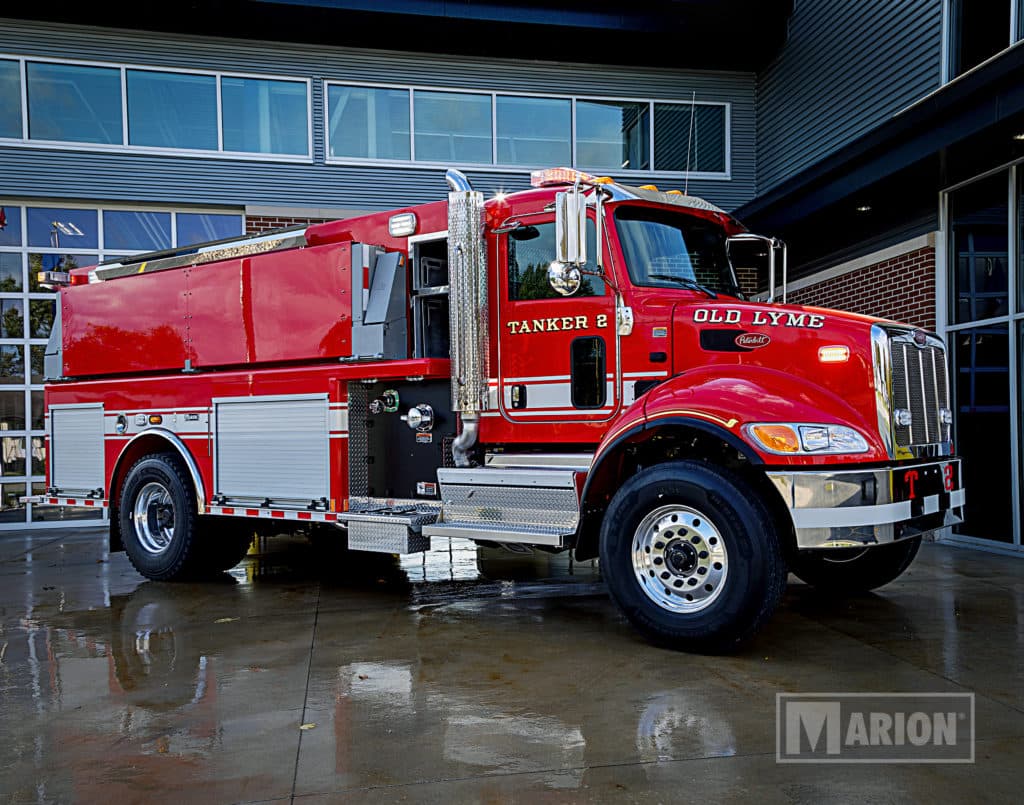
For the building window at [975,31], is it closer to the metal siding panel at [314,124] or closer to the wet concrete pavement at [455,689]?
the metal siding panel at [314,124]

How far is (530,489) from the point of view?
6.54 metres

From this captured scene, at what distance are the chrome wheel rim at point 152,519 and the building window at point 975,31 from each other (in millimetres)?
9945

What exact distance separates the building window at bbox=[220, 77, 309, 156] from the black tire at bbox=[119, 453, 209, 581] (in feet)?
21.0

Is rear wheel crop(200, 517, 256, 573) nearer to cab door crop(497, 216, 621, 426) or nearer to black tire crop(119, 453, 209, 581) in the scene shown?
black tire crop(119, 453, 209, 581)

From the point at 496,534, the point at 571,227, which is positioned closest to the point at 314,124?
the point at 571,227

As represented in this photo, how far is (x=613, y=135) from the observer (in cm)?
1508

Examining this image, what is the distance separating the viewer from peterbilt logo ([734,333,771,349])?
6.01 meters

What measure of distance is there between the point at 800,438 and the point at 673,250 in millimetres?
2001

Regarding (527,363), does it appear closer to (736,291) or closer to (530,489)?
(530,489)

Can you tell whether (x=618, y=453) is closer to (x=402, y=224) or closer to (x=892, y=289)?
(x=402, y=224)

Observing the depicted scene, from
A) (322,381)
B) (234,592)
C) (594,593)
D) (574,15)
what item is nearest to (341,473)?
(322,381)

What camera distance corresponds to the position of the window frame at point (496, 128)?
14.1 metres

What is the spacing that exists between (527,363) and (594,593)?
217 cm

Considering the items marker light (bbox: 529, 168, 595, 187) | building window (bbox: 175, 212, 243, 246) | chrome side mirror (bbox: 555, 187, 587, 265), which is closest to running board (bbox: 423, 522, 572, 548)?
chrome side mirror (bbox: 555, 187, 587, 265)
